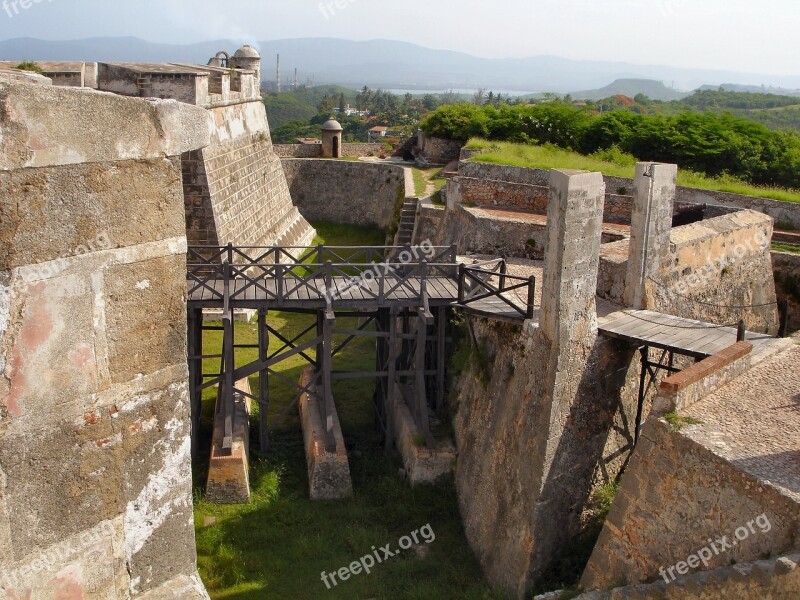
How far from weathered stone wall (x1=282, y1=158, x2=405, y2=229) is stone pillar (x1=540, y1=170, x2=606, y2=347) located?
57.2 feet

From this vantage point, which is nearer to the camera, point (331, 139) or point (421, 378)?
point (421, 378)

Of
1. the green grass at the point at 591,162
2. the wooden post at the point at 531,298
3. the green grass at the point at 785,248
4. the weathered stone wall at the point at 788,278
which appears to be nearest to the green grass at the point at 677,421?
the wooden post at the point at 531,298

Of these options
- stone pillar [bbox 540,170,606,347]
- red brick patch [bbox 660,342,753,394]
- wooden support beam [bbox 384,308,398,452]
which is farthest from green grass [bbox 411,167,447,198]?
red brick patch [bbox 660,342,753,394]

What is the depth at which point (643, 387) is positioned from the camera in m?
9.55

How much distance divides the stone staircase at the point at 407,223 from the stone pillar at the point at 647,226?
9.58 meters

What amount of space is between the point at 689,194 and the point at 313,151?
1677cm

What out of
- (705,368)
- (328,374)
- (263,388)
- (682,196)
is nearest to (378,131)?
(682,196)

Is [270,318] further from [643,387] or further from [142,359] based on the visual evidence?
[142,359]

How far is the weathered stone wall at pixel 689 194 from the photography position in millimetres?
15875

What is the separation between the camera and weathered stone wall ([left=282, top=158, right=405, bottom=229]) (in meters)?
26.2

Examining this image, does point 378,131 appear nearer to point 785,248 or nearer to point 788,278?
point 785,248

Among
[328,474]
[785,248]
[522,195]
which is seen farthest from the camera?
[522,195]

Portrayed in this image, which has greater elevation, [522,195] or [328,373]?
[522,195]

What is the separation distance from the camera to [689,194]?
16734 millimetres
